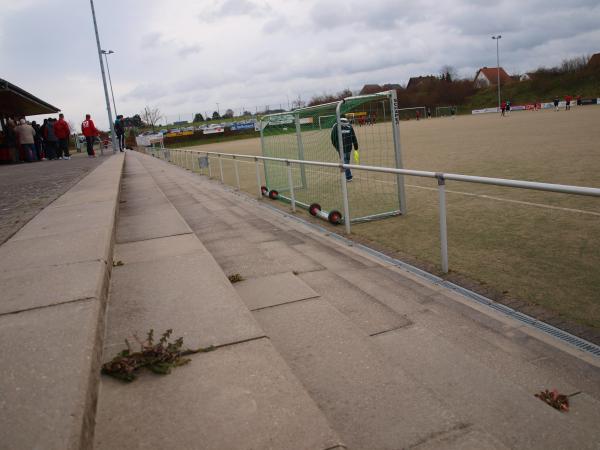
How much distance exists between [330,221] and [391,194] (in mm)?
2805

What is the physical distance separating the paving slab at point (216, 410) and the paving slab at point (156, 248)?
206cm

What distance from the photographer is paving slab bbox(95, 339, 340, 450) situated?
179 centimetres

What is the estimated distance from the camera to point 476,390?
250 cm

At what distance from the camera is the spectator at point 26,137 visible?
18.9m

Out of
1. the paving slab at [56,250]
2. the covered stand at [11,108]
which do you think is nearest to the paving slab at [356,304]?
the paving slab at [56,250]

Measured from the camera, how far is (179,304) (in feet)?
9.93

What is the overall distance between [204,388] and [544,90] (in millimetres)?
88251

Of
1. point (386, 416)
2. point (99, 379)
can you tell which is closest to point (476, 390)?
point (386, 416)

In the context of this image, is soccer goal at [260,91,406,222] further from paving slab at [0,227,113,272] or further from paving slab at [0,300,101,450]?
paving slab at [0,300,101,450]

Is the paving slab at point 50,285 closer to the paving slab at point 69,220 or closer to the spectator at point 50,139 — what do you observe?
the paving slab at point 69,220

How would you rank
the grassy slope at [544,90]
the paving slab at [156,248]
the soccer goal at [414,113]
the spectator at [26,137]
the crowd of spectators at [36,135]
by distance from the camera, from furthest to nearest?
the soccer goal at [414,113]
the grassy slope at [544,90]
the crowd of spectators at [36,135]
the spectator at [26,137]
the paving slab at [156,248]

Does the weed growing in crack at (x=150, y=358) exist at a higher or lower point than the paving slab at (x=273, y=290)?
higher

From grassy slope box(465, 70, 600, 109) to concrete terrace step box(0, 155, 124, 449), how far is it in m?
78.9

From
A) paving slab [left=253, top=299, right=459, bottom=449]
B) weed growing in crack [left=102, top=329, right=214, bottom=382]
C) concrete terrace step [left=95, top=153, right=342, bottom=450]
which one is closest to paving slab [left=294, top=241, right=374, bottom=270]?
paving slab [left=253, top=299, right=459, bottom=449]
